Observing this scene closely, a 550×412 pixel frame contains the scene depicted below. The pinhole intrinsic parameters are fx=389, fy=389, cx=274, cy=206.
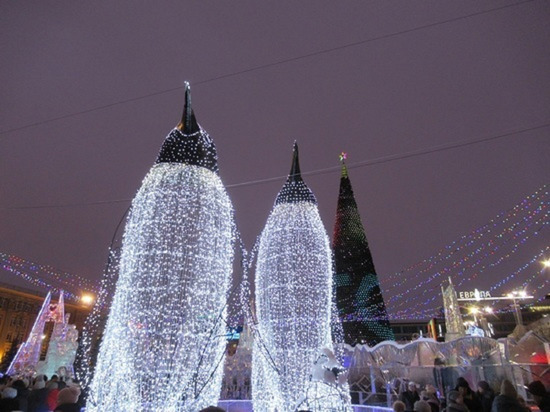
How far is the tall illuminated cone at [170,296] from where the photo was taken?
498cm

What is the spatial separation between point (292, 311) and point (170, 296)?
2356mm

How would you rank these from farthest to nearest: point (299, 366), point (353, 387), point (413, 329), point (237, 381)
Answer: point (413, 329), point (353, 387), point (237, 381), point (299, 366)

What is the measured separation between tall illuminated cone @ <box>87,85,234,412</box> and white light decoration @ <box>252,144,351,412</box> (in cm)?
122

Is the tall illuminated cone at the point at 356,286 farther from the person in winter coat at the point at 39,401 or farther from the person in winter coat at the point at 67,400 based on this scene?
the person in winter coat at the point at 67,400

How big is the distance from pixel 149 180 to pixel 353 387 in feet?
34.9

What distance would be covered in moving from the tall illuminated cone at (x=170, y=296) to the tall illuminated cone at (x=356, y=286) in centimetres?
1363

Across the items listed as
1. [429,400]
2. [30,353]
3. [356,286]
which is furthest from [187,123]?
[356,286]

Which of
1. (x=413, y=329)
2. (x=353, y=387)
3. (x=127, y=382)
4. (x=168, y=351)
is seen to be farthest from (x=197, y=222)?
(x=413, y=329)

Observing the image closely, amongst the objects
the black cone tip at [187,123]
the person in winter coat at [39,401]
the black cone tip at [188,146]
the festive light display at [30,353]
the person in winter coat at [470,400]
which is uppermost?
the black cone tip at [187,123]

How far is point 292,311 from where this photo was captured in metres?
6.77

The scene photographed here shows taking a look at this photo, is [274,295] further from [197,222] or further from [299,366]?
[197,222]

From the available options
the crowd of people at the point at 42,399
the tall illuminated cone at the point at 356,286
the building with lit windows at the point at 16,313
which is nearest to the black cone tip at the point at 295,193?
the crowd of people at the point at 42,399

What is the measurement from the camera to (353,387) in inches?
514

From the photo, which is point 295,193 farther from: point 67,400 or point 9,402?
point 9,402
